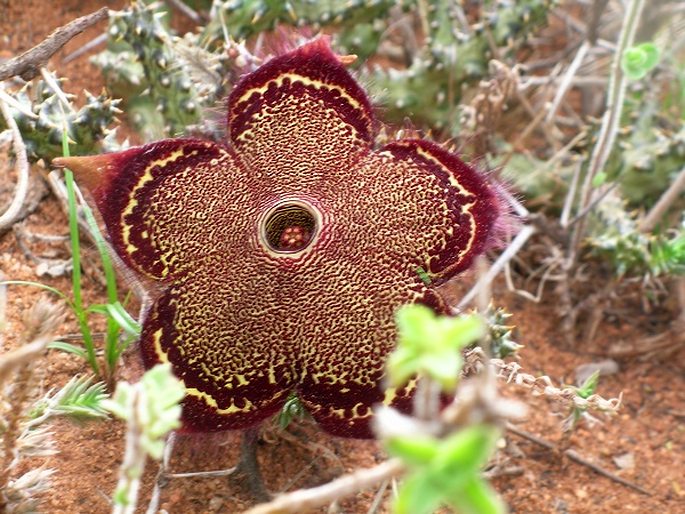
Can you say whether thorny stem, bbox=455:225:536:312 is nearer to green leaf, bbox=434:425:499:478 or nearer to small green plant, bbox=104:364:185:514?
small green plant, bbox=104:364:185:514

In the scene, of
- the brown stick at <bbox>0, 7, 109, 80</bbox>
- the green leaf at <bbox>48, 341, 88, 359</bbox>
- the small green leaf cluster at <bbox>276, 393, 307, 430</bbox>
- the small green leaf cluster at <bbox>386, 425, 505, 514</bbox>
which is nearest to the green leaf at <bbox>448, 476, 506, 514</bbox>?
the small green leaf cluster at <bbox>386, 425, 505, 514</bbox>

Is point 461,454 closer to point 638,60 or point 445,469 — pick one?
point 445,469

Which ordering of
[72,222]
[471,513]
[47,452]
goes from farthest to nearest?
[72,222], [47,452], [471,513]

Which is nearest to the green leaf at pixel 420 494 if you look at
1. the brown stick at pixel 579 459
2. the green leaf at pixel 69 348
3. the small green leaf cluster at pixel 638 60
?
the green leaf at pixel 69 348

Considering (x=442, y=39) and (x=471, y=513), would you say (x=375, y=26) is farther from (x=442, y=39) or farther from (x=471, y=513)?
(x=471, y=513)

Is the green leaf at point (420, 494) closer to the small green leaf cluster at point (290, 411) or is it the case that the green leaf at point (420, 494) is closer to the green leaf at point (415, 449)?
the green leaf at point (415, 449)

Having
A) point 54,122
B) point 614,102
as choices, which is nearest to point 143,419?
point 54,122

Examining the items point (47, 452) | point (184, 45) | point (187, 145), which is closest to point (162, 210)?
point (187, 145)
